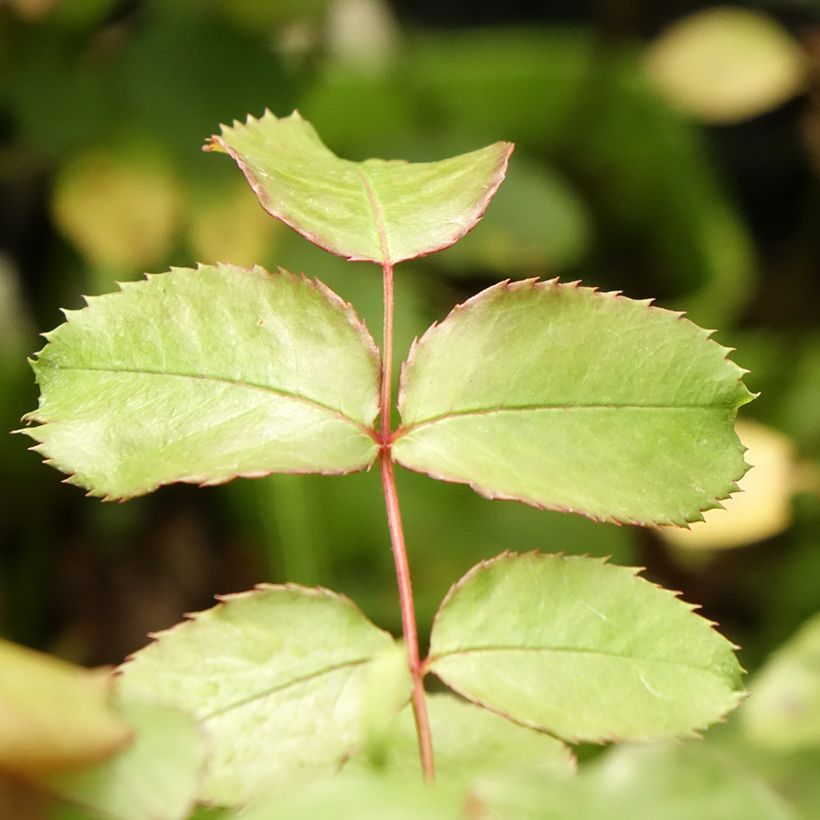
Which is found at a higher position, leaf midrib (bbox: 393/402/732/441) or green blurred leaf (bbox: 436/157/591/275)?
green blurred leaf (bbox: 436/157/591/275)

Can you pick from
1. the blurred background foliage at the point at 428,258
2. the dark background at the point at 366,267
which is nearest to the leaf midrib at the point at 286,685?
the blurred background foliage at the point at 428,258

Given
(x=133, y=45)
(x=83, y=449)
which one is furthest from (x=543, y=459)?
(x=133, y=45)

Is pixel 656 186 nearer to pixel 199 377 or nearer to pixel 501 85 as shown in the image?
pixel 501 85

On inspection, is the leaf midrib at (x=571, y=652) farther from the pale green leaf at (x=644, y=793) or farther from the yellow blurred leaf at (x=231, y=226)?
the yellow blurred leaf at (x=231, y=226)

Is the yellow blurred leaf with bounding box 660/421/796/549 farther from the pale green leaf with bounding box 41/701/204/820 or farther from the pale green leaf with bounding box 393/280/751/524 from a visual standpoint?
the pale green leaf with bounding box 41/701/204/820

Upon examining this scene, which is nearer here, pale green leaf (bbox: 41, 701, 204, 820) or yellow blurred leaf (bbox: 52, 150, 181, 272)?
pale green leaf (bbox: 41, 701, 204, 820)

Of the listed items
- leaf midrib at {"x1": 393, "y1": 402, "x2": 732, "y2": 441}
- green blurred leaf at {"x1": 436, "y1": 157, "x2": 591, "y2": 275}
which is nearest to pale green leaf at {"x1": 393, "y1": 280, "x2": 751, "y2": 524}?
leaf midrib at {"x1": 393, "y1": 402, "x2": 732, "y2": 441}
